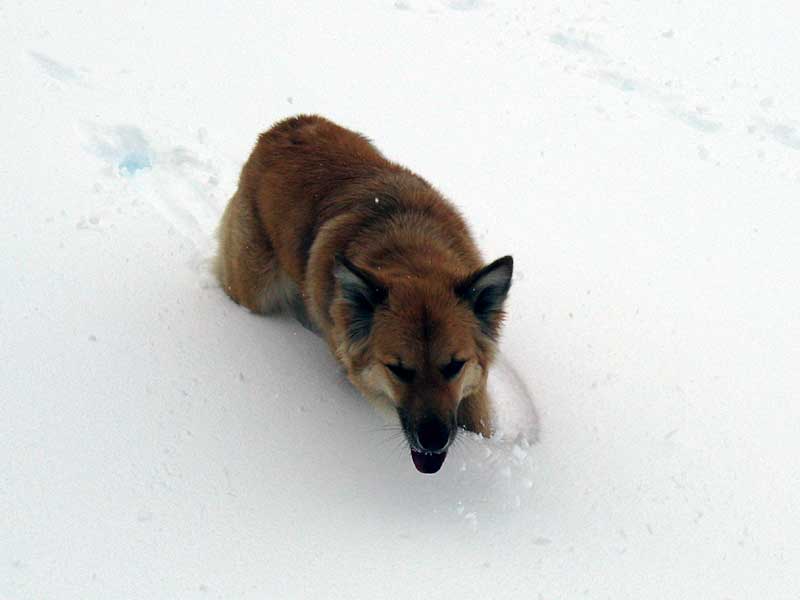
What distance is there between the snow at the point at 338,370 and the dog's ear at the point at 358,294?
583mm

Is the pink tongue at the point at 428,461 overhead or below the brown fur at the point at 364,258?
below

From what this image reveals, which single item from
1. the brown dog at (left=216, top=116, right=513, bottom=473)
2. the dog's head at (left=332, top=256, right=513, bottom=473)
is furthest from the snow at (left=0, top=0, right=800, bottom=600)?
the dog's head at (left=332, top=256, right=513, bottom=473)

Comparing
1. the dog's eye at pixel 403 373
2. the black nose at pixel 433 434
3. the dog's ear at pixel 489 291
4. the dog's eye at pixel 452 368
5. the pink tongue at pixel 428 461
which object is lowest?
the pink tongue at pixel 428 461

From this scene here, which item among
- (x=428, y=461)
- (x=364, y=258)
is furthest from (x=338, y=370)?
(x=428, y=461)

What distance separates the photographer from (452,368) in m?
3.03

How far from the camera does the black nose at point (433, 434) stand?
288 cm

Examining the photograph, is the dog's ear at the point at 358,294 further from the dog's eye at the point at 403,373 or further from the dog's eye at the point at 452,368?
the dog's eye at the point at 452,368

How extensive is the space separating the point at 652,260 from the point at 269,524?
11.1 feet

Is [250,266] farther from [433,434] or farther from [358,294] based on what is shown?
[433,434]

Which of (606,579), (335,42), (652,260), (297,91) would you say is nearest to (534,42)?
(335,42)

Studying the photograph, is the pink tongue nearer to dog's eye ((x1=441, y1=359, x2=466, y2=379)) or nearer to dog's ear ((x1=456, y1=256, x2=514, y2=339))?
dog's eye ((x1=441, y1=359, x2=466, y2=379))

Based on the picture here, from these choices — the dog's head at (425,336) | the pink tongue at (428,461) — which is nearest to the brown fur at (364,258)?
the dog's head at (425,336)

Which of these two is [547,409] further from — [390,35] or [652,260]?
[390,35]

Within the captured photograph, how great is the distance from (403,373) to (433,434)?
31 centimetres
